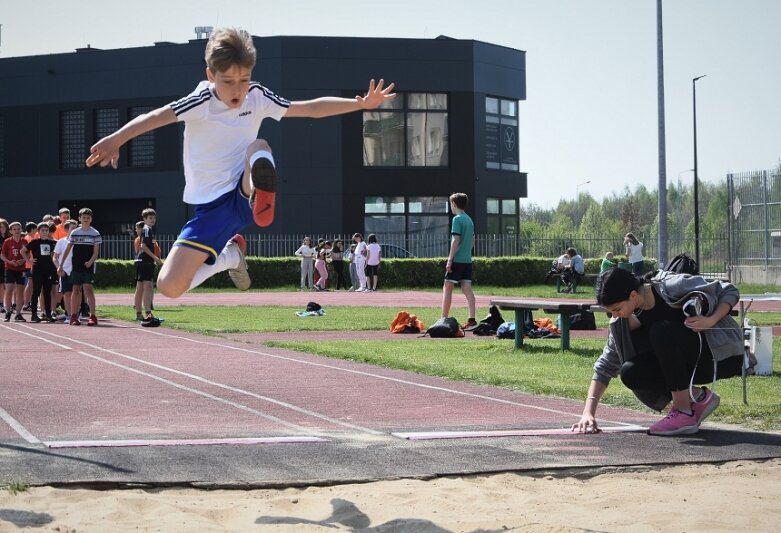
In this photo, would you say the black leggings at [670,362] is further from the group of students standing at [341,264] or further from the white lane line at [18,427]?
the group of students standing at [341,264]

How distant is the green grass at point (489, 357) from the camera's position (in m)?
10.3

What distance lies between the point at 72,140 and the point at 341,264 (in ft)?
56.8

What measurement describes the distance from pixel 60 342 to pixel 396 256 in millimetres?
28613

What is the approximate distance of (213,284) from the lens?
38.8m

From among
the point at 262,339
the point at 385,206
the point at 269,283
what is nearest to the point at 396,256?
the point at 385,206

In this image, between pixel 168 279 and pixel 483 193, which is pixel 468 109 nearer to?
pixel 483 193

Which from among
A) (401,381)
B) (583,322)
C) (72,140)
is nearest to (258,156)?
(401,381)

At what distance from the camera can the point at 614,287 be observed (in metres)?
7.73

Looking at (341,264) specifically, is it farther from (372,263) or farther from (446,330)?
(446,330)

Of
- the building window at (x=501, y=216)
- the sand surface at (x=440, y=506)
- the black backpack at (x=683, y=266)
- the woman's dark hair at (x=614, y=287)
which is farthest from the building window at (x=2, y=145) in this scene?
the sand surface at (x=440, y=506)

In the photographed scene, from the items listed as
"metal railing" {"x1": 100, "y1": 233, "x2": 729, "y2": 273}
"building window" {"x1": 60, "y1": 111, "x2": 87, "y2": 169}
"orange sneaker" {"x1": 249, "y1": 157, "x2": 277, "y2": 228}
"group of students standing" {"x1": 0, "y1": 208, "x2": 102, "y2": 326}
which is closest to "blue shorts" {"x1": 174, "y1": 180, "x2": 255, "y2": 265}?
"orange sneaker" {"x1": 249, "y1": 157, "x2": 277, "y2": 228}

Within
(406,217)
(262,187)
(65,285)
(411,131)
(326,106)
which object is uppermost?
(411,131)

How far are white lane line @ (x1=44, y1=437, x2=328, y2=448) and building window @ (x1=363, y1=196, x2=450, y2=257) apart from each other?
38466 mm

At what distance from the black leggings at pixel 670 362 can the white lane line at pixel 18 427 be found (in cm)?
422
